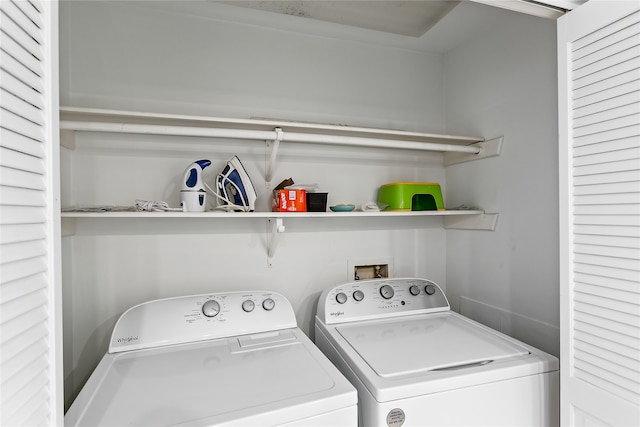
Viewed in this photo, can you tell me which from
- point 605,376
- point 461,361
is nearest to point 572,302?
point 605,376

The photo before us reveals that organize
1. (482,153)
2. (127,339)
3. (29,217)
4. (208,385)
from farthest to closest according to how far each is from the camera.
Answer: (482,153), (127,339), (208,385), (29,217)

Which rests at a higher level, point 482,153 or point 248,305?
point 482,153

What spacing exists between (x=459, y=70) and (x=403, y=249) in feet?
3.71

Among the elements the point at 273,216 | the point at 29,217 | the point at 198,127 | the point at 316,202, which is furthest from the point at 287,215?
the point at 29,217

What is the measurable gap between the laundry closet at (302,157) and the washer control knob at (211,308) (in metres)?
0.22

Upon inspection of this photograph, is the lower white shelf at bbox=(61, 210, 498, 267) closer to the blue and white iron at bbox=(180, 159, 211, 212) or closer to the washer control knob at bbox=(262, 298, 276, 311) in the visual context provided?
the blue and white iron at bbox=(180, 159, 211, 212)

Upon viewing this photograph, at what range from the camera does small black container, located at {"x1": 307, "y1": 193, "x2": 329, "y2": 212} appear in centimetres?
166

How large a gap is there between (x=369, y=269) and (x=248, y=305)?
790mm

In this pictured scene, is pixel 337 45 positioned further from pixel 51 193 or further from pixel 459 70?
pixel 51 193

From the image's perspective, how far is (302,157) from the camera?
6.24 feet

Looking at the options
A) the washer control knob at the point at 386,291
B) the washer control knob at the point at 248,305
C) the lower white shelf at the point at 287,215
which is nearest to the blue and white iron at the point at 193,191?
the lower white shelf at the point at 287,215

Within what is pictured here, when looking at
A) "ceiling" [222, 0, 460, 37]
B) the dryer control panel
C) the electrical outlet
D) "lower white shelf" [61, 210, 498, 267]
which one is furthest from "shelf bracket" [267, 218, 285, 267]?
"ceiling" [222, 0, 460, 37]

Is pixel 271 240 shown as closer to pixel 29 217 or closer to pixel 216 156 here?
pixel 216 156

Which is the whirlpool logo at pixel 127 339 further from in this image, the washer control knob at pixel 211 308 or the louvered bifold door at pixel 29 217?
the louvered bifold door at pixel 29 217
